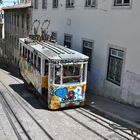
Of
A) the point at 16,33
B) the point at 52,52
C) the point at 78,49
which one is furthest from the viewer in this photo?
the point at 16,33

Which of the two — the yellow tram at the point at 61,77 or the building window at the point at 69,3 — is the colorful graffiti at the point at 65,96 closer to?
the yellow tram at the point at 61,77

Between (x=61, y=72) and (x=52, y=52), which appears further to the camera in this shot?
(x=52, y=52)

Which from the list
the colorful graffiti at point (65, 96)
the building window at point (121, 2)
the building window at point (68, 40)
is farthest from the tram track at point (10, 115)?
the building window at point (121, 2)

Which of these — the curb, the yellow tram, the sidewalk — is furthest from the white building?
the yellow tram

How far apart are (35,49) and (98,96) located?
4.34 metres

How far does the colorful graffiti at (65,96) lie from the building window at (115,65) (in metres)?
2.06

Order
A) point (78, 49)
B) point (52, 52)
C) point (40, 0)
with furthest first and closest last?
point (40, 0) → point (78, 49) → point (52, 52)

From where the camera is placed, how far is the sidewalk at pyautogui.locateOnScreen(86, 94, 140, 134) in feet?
38.9

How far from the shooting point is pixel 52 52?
47.6ft

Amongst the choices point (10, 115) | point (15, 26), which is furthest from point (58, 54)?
point (15, 26)

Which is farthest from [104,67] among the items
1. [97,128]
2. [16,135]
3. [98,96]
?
[16,135]

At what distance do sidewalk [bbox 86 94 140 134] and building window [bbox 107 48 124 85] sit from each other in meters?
1.14

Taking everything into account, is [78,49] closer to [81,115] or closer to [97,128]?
[81,115]

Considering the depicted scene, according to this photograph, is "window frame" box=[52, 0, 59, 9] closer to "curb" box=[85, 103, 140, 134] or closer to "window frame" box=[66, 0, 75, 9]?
"window frame" box=[66, 0, 75, 9]
